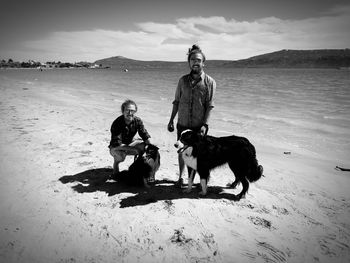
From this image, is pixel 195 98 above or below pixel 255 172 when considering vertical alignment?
above

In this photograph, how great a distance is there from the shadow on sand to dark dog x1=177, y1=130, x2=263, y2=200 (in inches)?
12.3

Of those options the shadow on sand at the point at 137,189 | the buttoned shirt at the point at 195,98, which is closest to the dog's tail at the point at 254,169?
the shadow on sand at the point at 137,189

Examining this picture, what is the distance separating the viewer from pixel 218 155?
391 cm

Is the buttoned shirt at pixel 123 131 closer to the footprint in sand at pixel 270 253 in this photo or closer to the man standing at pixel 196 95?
the man standing at pixel 196 95

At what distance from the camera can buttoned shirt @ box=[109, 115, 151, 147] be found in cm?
433

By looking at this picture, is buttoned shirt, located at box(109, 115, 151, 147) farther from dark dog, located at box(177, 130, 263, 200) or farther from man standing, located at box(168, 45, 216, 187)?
dark dog, located at box(177, 130, 263, 200)

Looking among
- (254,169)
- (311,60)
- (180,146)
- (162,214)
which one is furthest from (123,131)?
(311,60)

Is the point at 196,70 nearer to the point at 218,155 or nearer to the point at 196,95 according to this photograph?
the point at 196,95

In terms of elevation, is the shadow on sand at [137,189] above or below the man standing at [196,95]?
below

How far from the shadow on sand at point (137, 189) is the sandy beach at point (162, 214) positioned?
0.02 m

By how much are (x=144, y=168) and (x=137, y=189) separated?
44cm

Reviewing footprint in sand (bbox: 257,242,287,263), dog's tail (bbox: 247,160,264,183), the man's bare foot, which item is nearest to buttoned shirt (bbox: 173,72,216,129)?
the man's bare foot

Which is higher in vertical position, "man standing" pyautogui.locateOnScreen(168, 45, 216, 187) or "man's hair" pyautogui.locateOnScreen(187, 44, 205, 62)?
"man's hair" pyautogui.locateOnScreen(187, 44, 205, 62)

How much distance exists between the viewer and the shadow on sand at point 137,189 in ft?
12.8
